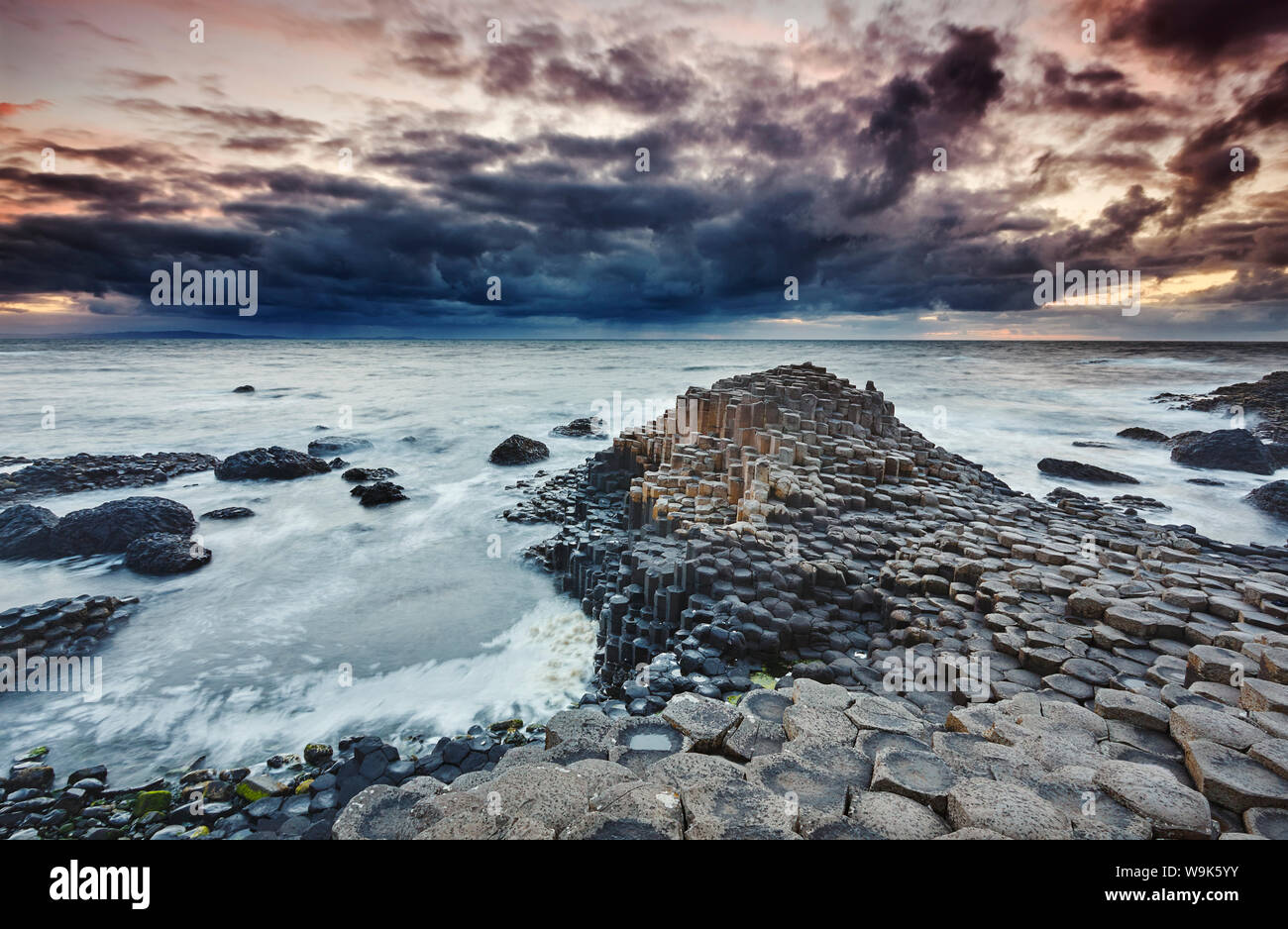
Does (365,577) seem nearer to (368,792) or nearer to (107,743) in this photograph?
(107,743)

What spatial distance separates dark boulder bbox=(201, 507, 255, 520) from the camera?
38.4 ft

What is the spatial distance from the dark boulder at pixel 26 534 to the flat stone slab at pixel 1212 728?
15098mm

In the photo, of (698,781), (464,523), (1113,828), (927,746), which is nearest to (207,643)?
(464,523)

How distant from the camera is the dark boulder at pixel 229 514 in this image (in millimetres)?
11703

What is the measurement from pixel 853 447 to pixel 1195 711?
6.33 m

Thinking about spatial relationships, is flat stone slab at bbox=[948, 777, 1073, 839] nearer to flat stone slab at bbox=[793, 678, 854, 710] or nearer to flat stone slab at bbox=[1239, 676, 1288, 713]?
flat stone slab at bbox=[793, 678, 854, 710]

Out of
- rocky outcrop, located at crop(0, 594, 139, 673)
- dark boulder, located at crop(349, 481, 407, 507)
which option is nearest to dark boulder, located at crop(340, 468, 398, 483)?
dark boulder, located at crop(349, 481, 407, 507)

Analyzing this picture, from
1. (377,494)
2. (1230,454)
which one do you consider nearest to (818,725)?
(377,494)

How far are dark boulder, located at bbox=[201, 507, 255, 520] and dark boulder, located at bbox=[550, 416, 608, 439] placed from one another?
1064 cm

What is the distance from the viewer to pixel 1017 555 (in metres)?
6.53

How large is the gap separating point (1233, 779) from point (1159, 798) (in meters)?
0.56

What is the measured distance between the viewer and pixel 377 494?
515 inches

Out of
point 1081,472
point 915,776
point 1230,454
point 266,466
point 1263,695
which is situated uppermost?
point 1230,454

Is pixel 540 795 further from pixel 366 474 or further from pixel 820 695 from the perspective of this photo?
pixel 366 474
